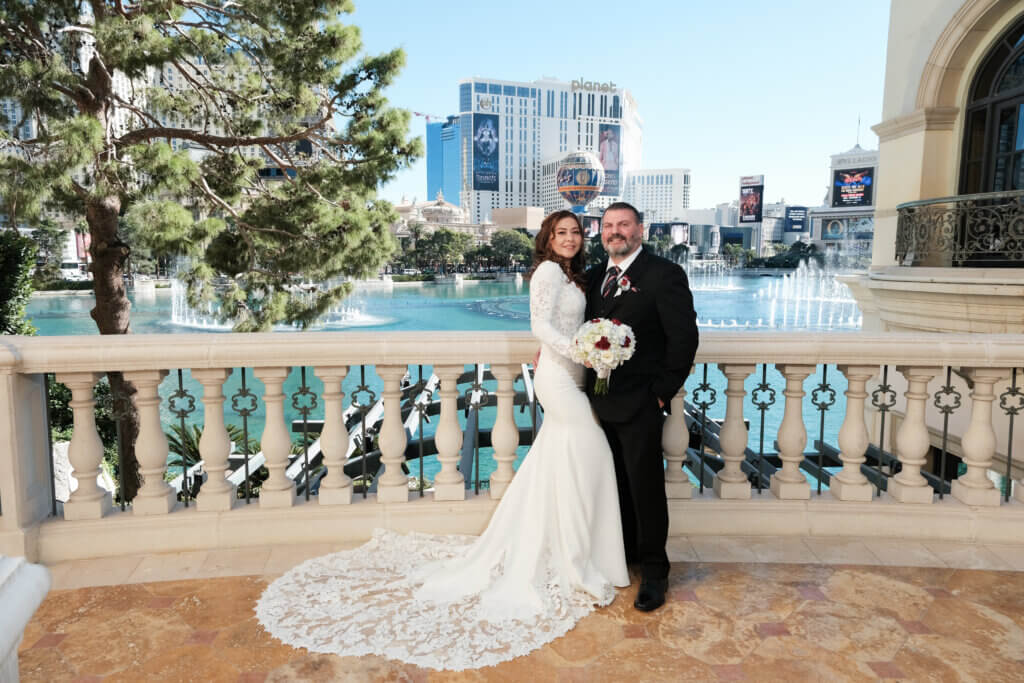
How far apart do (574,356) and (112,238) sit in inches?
457

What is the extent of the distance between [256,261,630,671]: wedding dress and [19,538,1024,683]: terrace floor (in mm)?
149

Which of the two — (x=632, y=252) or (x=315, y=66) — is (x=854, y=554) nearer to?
(x=632, y=252)

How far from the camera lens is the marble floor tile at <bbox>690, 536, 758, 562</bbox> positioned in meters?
3.74

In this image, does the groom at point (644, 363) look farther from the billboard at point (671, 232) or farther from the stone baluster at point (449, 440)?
the billboard at point (671, 232)

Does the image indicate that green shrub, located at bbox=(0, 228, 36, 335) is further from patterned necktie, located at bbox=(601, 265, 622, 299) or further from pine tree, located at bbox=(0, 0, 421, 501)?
patterned necktie, located at bbox=(601, 265, 622, 299)

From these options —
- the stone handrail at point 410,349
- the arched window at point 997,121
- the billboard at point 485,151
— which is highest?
the billboard at point 485,151

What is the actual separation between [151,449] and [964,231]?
36.8 ft

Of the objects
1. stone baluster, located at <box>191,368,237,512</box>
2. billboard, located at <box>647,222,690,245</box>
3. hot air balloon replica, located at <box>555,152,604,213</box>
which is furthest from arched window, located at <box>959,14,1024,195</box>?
billboard, located at <box>647,222,690,245</box>

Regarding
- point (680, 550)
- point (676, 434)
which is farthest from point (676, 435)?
point (680, 550)

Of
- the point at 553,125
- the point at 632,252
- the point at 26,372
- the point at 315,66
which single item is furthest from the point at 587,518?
the point at 553,125

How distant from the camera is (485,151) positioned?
557 feet

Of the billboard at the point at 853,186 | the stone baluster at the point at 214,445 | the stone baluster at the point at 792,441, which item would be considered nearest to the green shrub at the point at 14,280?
the stone baluster at the point at 214,445

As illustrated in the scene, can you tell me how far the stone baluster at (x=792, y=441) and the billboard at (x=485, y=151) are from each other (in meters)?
169

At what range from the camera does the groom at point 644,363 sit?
3166 mm
